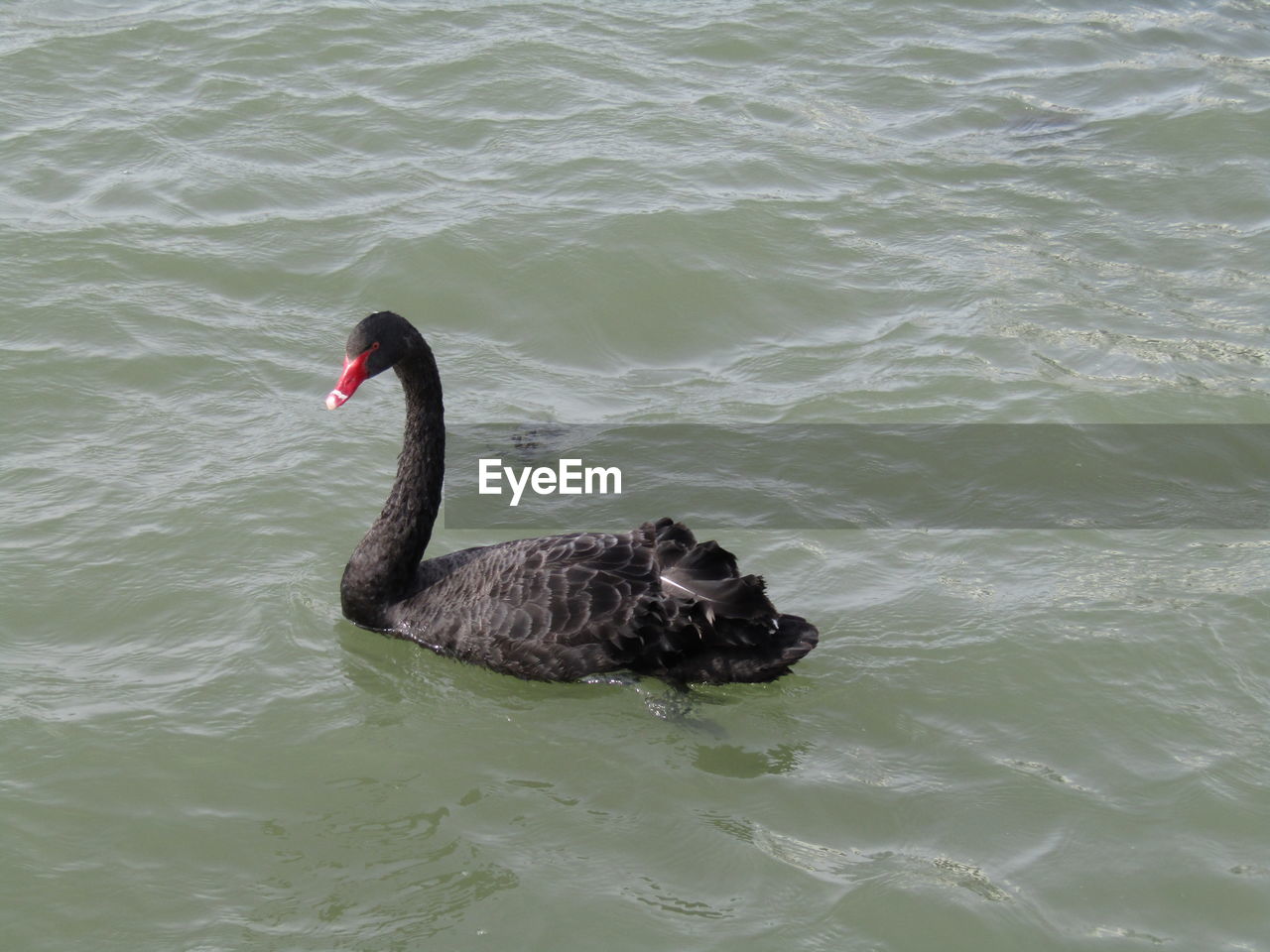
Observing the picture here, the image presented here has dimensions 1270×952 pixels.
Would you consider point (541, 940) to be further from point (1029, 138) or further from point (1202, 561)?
point (1029, 138)

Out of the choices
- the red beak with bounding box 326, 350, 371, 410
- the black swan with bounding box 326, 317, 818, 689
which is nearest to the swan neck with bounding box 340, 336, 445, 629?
the black swan with bounding box 326, 317, 818, 689

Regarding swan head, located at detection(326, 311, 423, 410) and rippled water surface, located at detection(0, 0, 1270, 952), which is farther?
swan head, located at detection(326, 311, 423, 410)

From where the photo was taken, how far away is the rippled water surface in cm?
481

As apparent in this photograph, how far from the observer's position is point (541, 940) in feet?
14.8

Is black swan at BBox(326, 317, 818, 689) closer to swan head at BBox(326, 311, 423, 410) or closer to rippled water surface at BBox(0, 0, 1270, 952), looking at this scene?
swan head at BBox(326, 311, 423, 410)

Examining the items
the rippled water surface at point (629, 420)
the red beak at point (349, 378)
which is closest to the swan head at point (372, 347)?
the red beak at point (349, 378)

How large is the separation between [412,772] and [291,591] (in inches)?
56.3

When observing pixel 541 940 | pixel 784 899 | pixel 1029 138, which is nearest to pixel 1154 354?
pixel 1029 138

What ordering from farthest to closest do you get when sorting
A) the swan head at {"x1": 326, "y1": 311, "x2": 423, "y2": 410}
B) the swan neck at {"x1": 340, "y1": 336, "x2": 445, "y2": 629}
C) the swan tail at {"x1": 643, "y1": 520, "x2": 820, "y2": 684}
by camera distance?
1. the swan neck at {"x1": 340, "y1": 336, "x2": 445, "y2": 629}
2. the swan head at {"x1": 326, "y1": 311, "x2": 423, "y2": 410}
3. the swan tail at {"x1": 643, "y1": 520, "x2": 820, "y2": 684}

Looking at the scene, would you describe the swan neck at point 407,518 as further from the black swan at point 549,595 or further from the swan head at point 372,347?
the swan head at point 372,347

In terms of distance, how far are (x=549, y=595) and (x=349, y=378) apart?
1143 millimetres

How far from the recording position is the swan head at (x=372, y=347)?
18.8 ft

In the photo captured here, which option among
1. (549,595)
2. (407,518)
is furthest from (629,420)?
(549,595)

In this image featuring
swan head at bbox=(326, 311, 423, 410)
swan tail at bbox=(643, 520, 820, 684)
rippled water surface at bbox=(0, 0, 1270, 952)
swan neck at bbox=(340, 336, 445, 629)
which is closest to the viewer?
rippled water surface at bbox=(0, 0, 1270, 952)
